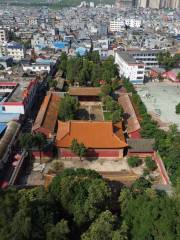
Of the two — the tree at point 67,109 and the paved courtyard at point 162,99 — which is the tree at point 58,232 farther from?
the paved courtyard at point 162,99

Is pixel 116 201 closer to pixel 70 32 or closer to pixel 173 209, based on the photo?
pixel 173 209

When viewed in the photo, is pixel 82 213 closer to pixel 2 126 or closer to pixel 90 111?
Result: pixel 2 126

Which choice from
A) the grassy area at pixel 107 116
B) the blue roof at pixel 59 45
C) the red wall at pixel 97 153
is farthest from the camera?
the blue roof at pixel 59 45

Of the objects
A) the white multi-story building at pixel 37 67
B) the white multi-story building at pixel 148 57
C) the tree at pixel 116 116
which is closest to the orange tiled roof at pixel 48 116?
the tree at pixel 116 116

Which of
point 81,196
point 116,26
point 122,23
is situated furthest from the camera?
point 122,23

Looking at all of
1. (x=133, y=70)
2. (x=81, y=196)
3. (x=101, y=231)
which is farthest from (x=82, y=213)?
(x=133, y=70)
